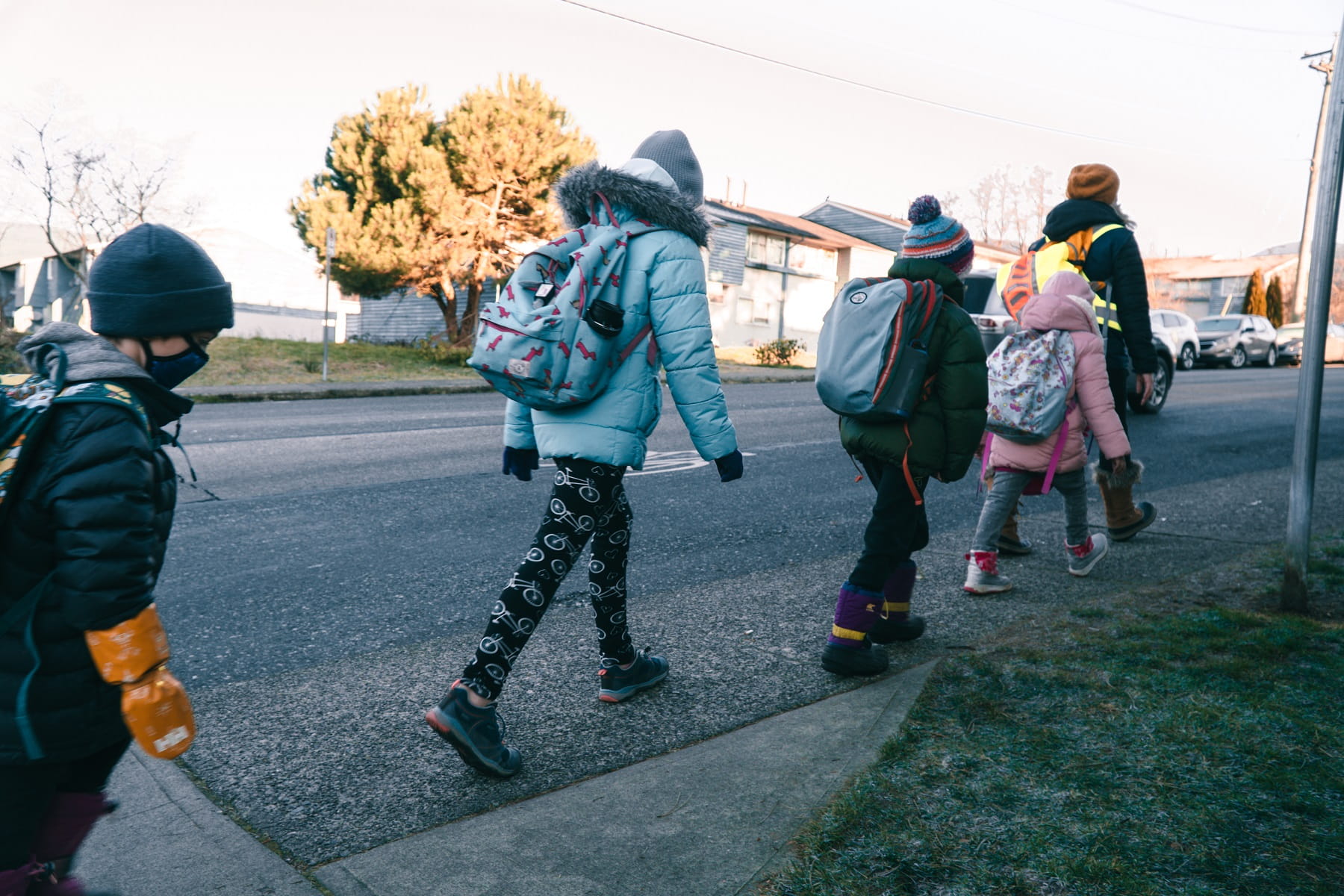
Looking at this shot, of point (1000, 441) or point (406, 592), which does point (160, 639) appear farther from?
point (1000, 441)

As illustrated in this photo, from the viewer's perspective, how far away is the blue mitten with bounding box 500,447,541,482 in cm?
321

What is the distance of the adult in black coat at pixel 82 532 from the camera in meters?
1.73

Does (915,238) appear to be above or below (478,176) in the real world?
below

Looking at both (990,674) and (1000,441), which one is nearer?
(990,674)

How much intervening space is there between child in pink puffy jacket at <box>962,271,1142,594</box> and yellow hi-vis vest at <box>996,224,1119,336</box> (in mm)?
214

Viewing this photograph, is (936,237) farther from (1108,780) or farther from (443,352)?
(443,352)

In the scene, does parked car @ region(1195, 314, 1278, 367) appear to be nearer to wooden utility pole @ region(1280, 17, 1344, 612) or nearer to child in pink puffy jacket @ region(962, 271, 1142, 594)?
child in pink puffy jacket @ region(962, 271, 1142, 594)

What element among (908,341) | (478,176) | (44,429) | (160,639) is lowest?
(160,639)

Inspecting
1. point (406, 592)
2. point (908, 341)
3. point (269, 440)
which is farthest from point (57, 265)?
point (908, 341)

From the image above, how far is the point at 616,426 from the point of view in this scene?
2941 millimetres

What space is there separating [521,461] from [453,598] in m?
1.79

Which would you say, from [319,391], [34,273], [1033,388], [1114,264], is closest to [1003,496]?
[1033,388]

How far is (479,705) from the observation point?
2.85 metres

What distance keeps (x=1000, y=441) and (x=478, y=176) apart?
20.1 metres
